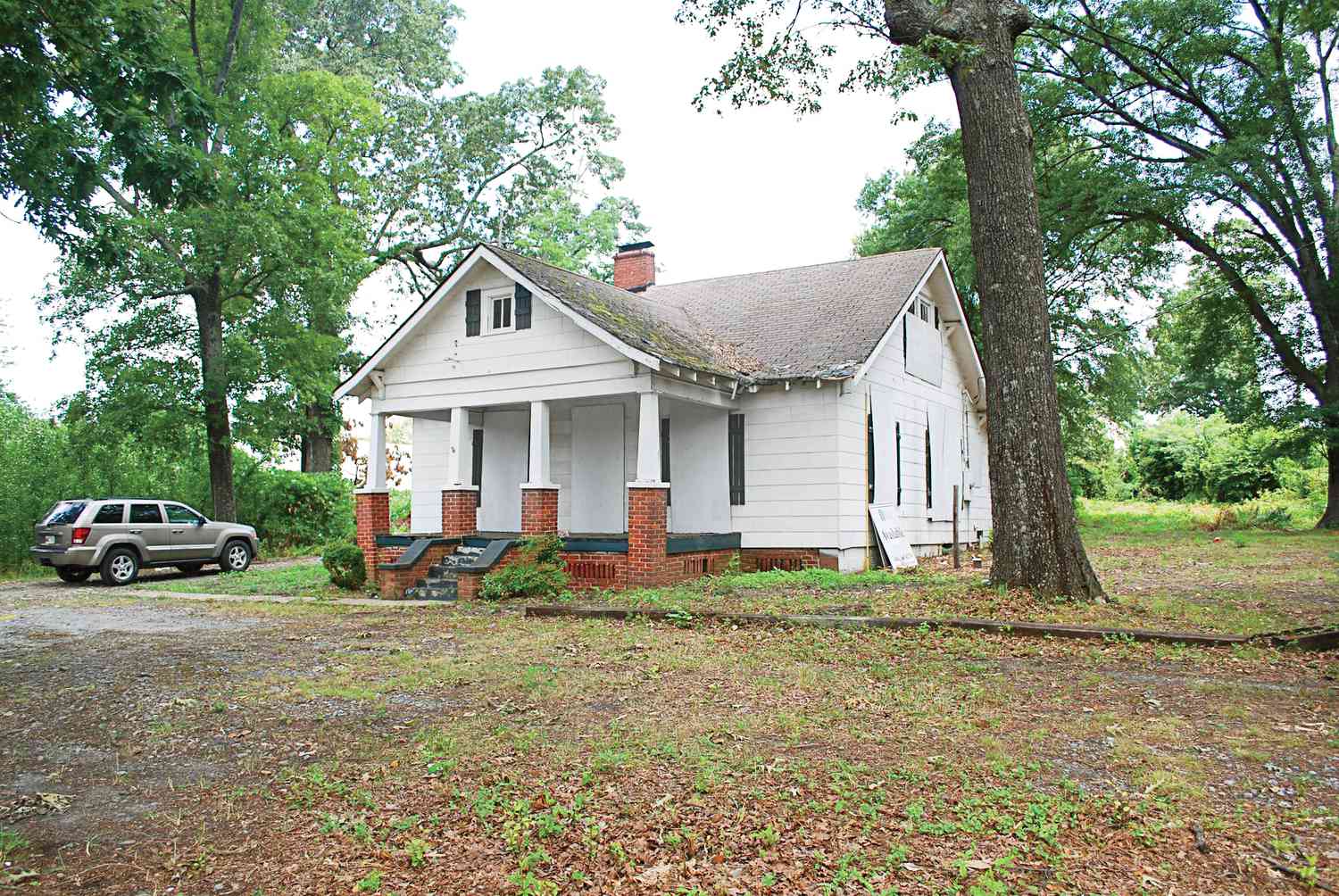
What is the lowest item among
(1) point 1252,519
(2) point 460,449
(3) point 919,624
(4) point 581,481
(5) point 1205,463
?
(3) point 919,624

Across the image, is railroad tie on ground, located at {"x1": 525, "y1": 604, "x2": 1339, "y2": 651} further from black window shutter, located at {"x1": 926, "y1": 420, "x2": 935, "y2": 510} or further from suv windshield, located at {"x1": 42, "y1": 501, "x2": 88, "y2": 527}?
suv windshield, located at {"x1": 42, "y1": 501, "x2": 88, "y2": 527}

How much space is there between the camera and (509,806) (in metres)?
4.18


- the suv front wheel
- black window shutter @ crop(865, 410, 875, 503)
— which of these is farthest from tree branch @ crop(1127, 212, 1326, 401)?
the suv front wheel

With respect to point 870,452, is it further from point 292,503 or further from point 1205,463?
point 1205,463

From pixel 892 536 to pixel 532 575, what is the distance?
6.82 meters

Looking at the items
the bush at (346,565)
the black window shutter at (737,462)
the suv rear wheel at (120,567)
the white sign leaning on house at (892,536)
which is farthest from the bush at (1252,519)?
the suv rear wheel at (120,567)

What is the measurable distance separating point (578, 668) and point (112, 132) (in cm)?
602

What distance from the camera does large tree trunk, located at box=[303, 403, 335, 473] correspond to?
91.0 ft

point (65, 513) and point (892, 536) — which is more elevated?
point (65, 513)

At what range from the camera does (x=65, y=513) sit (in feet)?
55.1

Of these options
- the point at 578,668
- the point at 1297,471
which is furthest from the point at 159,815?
the point at 1297,471

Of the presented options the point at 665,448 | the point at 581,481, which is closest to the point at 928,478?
the point at 665,448

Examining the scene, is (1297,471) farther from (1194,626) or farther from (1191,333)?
(1194,626)

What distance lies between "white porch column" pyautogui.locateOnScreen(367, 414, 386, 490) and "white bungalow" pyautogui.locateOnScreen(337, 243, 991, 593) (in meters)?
0.07
